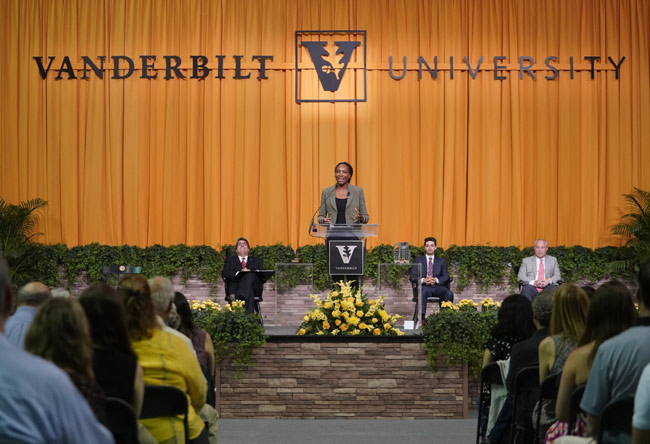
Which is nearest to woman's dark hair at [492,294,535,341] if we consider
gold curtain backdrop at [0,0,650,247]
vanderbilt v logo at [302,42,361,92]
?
gold curtain backdrop at [0,0,650,247]

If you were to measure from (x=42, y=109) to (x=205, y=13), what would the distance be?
268 centimetres

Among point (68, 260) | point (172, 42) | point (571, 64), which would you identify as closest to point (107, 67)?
point (172, 42)

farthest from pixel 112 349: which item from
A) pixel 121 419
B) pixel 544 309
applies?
pixel 544 309

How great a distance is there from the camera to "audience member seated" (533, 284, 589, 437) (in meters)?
3.63

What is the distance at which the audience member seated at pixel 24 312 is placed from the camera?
132 inches

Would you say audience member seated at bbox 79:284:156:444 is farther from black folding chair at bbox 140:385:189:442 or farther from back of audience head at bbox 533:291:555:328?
back of audience head at bbox 533:291:555:328

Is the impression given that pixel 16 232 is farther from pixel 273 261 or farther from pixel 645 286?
pixel 645 286

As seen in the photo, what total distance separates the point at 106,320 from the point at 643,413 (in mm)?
1700

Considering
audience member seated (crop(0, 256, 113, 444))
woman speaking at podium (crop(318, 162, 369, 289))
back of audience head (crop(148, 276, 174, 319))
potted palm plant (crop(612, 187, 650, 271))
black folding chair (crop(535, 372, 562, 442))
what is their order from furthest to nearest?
1. potted palm plant (crop(612, 187, 650, 271))
2. woman speaking at podium (crop(318, 162, 369, 289))
3. back of audience head (crop(148, 276, 174, 319))
4. black folding chair (crop(535, 372, 562, 442))
5. audience member seated (crop(0, 256, 113, 444))

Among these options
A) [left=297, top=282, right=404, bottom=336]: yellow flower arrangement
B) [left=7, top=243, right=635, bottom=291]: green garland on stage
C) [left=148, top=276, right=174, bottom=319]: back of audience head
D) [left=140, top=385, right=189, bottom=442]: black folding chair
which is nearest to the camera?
[left=140, top=385, right=189, bottom=442]: black folding chair

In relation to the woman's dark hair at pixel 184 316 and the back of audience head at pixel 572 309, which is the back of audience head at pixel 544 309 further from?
the woman's dark hair at pixel 184 316

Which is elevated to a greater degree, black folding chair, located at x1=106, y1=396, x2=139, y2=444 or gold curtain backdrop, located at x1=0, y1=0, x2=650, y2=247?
gold curtain backdrop, located at x1=0, y1=0, x2=650, y2=247

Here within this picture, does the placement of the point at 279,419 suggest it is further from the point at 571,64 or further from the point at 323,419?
the point at 571,64

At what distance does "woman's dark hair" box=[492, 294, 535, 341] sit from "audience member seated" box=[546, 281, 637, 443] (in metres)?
1.37
